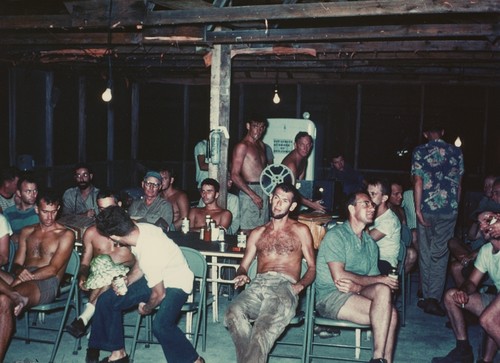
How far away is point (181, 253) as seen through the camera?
4559 mm

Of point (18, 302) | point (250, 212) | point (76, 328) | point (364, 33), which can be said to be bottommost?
point (76, 328)

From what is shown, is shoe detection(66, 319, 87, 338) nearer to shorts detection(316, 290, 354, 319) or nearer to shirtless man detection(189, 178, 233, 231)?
shorts detection(316, 290, 354, 319)

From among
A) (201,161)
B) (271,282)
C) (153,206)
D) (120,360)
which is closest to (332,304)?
(271,282)

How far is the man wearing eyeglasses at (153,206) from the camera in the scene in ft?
21.7

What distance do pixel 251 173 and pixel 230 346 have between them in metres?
2.96

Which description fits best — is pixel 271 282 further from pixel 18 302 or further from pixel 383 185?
pixel 18 302

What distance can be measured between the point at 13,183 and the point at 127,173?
694 cm

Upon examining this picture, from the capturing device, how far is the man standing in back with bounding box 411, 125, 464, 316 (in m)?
6.51

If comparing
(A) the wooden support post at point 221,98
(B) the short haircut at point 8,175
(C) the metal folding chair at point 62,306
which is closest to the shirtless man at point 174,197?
(A) the wooden support post at point 221,98

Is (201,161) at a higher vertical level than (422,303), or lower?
higher

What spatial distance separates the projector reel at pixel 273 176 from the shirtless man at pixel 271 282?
2.05 metres

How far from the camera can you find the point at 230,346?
525 centimetres

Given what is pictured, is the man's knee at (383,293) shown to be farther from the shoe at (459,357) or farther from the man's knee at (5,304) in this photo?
the man's knee at (5,304)

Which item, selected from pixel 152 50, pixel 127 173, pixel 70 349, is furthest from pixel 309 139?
pixel 127 173
